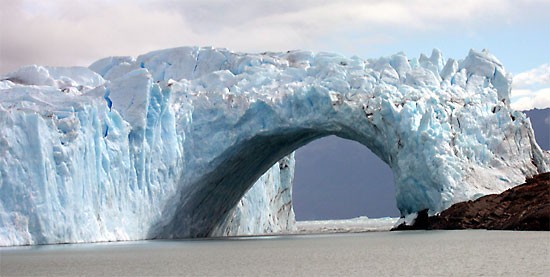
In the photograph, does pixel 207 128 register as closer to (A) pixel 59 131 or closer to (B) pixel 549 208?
(A) pixel 59 131

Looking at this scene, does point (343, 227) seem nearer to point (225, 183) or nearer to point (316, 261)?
point (225, 183)

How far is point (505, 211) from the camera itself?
18766 mm

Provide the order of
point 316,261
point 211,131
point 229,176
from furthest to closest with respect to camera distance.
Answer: point 229,176 < point 211,131 < point 316,261

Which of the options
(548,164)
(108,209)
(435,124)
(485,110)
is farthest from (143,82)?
(548,164)

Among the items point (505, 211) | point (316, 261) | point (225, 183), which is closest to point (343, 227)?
point (225, 183)

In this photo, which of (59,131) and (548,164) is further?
(548,164)

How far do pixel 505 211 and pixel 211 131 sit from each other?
861 centimetres

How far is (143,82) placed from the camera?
67.5ft

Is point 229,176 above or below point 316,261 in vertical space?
above

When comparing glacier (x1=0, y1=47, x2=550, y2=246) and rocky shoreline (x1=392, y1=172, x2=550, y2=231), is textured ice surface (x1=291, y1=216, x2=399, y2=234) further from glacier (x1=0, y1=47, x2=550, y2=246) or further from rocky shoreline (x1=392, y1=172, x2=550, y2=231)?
rocky shoreline (x1=392, y1=172, x2=550, y2=231)

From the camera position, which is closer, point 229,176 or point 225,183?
point 229,176

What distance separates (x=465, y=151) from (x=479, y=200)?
6.82 ft

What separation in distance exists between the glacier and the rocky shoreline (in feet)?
1.82

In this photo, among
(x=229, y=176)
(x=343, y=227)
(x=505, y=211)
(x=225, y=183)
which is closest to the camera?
(x=505, y=211)
